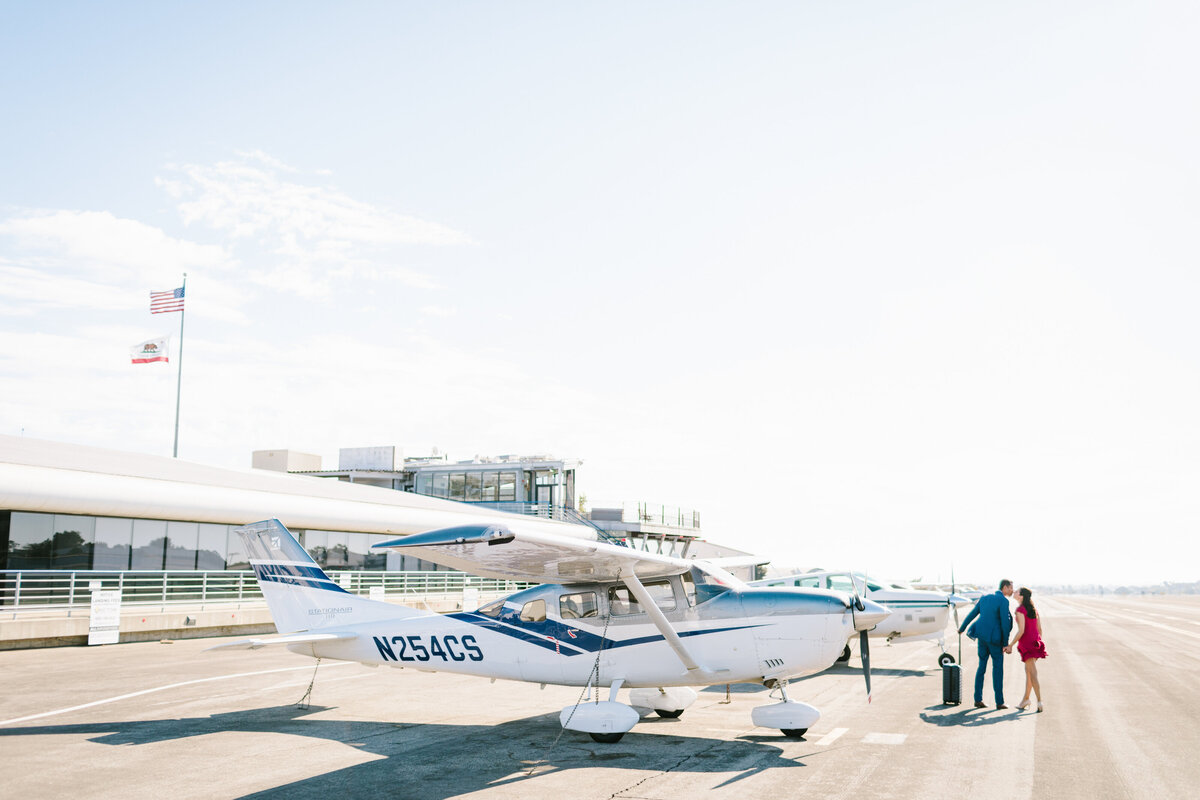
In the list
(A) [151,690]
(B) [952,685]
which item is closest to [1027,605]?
(B) [952,685]

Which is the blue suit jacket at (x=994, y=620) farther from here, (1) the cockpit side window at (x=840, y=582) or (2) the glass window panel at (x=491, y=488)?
(2) the glass window panel at (x=491, y=488)

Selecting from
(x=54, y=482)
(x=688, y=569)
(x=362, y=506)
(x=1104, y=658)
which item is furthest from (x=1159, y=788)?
(x=362, y=506)

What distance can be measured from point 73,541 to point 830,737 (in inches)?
972

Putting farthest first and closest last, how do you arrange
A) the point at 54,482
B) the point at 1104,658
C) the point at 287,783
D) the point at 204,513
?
the point at 204,513 < the point at 54,482 < the point at 1104,658 < the point at 287,783

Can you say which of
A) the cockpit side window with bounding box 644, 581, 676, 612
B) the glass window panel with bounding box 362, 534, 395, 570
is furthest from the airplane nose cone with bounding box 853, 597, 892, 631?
the glass window panel with bounding box 362, 534, 395, 570

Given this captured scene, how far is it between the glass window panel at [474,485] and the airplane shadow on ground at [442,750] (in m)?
39.7

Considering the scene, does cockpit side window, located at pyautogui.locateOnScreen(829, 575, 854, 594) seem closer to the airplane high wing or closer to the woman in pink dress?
the woman in pink dress

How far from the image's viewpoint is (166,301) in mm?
38938

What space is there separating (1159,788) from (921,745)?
7.92 feet

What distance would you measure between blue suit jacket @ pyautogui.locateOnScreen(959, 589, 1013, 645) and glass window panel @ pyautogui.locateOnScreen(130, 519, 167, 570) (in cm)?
2591

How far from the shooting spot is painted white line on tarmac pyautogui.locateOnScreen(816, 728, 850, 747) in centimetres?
959

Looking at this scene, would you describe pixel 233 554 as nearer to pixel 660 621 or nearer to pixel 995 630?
pixel 660 621

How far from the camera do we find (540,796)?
24.4 ft

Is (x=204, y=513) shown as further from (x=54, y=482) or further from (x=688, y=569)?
(x=688, y=569)
